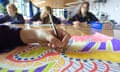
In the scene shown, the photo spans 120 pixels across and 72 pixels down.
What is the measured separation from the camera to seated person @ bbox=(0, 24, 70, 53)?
0.67 m

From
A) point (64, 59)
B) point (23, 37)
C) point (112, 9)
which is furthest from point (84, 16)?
point (112, 9)

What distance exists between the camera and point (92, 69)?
0.45 metres

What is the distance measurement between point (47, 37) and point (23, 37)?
4.9 inches

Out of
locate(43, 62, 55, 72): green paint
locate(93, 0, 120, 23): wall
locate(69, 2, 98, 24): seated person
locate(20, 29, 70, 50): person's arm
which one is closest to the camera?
locate(43, 62, 55, 72): green paint

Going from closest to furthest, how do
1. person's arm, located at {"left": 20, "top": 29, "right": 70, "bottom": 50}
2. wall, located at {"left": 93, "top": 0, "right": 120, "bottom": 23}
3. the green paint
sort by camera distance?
the green paint
person's arm, located at {"left": 20, "top": 29, "right": 70, "bottom": 50}
wall, located at {"left": 93, "top": 0, "right": 120, "bottom": 23}

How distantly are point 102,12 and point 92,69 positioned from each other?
394 cm

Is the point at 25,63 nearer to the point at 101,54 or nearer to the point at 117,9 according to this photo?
the point at 101,54

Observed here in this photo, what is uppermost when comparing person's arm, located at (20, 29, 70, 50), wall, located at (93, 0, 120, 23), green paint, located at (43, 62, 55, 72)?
wall, located at (93, 0, 120, 23)

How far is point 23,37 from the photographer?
0.73m

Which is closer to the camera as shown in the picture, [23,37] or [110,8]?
[23,37]

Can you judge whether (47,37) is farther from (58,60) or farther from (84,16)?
(84,16)

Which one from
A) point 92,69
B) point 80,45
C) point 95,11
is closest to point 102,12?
point 95,11

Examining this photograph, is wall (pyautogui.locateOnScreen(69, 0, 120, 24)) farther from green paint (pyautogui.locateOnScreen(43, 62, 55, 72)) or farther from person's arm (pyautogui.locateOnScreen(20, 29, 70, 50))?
green paint (pyautogui.locateOnScreen(43, 62, 55, 72))

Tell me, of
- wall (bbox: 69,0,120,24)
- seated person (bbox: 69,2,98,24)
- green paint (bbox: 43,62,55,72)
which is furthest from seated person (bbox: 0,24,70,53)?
wall (bbox: 69,0,120,24)
